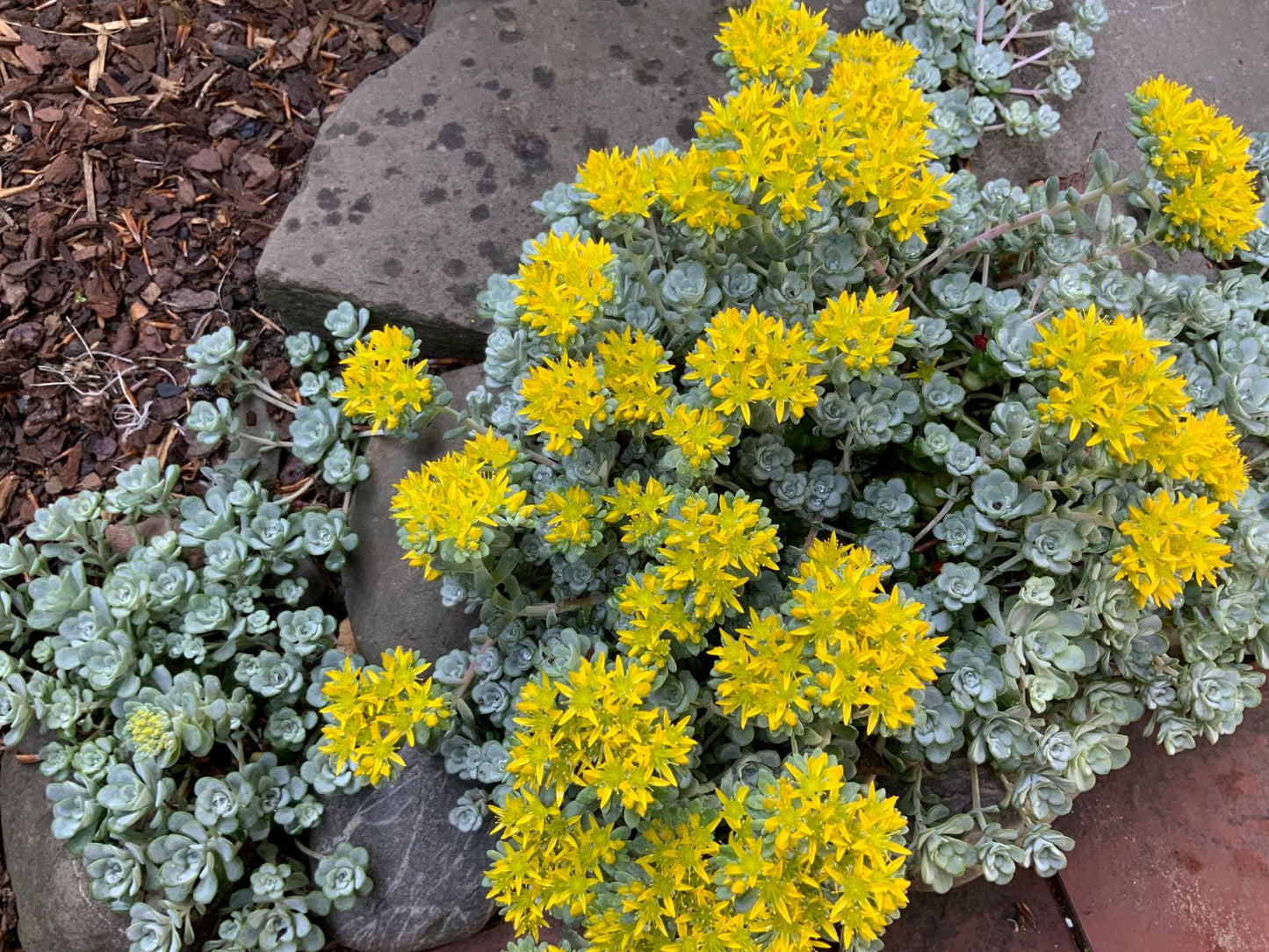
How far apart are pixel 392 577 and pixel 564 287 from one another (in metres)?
0.99

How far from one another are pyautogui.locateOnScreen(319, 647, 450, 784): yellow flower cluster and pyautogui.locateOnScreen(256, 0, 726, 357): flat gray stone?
111 centimetres

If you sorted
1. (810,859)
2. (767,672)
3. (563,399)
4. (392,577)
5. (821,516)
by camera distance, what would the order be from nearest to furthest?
(810,859), (767,672), (563,399), (821,516), (392,577)

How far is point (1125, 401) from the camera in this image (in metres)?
1.49

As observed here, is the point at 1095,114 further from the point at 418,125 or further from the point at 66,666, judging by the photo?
the point at 66,666

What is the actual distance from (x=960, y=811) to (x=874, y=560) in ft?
1.89

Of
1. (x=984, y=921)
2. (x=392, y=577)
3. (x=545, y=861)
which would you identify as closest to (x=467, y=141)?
(x=392, y=577)

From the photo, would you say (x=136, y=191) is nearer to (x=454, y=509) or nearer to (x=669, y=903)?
(x=454, y=509)

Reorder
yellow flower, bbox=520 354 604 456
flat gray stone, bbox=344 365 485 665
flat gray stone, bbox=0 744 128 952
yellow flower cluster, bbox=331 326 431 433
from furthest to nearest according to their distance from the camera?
flat gray stone, bbox=344 365 485 665 < flat gray stone, bbox=0 744 128 952 < yellow flower cluster, bbox=331 326 431 433 < yellow flower, bbox=520 354 604 456

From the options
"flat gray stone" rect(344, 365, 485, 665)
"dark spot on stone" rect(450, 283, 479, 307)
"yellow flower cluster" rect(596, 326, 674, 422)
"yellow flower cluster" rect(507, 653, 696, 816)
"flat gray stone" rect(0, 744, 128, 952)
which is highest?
"yellow flower cluster" rect(596, 326, 674, 422)

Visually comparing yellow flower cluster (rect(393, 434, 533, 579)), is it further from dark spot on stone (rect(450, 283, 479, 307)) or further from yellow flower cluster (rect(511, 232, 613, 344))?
dark spot on stone (rect(450, 283, 479, 307))

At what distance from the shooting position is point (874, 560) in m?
1.84

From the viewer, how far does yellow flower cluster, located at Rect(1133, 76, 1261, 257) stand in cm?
166

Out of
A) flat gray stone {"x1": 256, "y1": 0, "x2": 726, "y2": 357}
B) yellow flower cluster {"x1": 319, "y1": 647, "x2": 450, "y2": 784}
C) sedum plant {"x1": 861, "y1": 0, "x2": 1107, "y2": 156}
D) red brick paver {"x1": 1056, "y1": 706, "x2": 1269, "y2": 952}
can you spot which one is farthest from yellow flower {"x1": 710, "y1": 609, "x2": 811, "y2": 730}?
sedum plant {"x1": 861, "y1": 0, "x2": 1107, "y2": 156}

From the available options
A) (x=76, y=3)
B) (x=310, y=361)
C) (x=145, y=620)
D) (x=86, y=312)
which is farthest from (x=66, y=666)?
(x=76, y=3)
